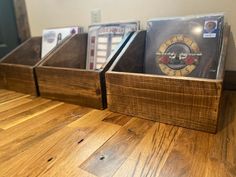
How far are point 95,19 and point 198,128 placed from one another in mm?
922

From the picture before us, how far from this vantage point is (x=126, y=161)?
550mm

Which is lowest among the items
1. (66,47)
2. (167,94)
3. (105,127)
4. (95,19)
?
(105,127)

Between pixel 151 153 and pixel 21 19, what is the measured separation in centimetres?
157

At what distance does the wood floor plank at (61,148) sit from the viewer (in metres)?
0.54

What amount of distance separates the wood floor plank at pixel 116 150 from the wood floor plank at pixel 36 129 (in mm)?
219

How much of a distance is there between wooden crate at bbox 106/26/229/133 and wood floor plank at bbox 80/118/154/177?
0.22ft

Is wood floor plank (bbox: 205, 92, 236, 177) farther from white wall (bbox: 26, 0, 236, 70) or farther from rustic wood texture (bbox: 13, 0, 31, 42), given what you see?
rustic wood texture (bbox: 13, 0, 31, 42)

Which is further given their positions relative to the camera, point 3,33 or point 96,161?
point 3,33

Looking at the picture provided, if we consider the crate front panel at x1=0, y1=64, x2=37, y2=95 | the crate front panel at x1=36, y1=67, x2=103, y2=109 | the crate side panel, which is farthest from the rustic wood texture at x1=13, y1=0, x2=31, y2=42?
the crate front panel at x1=36, y1=67, x2=103, y2=109

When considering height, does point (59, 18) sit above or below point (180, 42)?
above

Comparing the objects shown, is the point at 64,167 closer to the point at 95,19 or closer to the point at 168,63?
the point at 168,63

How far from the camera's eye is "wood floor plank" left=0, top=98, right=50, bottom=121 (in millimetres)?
889

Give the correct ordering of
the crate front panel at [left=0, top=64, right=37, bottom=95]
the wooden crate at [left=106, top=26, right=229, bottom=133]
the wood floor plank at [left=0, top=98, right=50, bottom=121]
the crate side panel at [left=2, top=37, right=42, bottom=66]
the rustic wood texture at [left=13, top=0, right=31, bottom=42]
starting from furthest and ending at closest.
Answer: the rustic wood texture at [left=13, top=0, right=31, bottom=42] → the crate side panel at [left=2, top=37, right=42, bottom=66] → the crate front panel at [left=0, top=64, right=37, bottom=95] → the wood floor plank at [left=0, top=98, right=50, bottom=121] → the wooden crate at [left=106, top=26, right=229, bottom=133]

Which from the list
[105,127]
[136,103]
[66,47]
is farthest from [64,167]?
[66,47]
